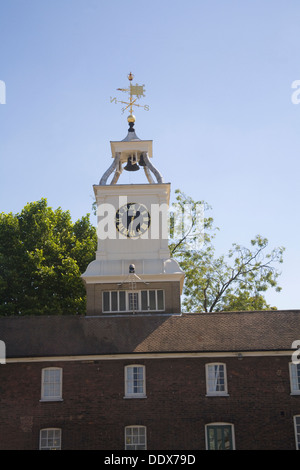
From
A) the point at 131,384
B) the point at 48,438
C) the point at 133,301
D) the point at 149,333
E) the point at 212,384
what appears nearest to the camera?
the point at 48,438

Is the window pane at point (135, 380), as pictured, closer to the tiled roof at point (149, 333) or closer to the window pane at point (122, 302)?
the tiled roof at point (149, 333)

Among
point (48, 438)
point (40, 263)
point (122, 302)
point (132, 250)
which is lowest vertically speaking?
point (48, 438)

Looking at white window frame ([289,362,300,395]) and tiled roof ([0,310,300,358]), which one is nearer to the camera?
white window frame ([289,362,300,395])

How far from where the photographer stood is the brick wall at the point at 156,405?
2711 centimetres

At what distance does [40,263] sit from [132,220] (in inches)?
406

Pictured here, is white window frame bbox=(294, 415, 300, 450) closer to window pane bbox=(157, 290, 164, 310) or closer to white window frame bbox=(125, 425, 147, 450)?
white window frame bbox=(125, 425, 147, 450)

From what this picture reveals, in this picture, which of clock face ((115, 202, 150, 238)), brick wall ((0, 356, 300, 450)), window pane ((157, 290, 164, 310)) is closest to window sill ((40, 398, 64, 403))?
brick wall ((0, 356, 300, 450))

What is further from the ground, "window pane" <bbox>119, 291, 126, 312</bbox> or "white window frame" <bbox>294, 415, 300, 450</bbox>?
"window pane" <bbox>119, 291, 126, 312</bbox>

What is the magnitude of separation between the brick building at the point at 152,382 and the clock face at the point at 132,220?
16.3ft

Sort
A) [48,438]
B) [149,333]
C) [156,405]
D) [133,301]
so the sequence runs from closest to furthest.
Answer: [48,438] → [156,405] → [149,333] → [133,301]

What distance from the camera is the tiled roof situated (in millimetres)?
28562

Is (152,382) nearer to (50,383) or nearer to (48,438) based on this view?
(50,383)

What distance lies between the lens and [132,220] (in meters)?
33.7

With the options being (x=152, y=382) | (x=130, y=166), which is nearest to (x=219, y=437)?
(x=152, y=382)
